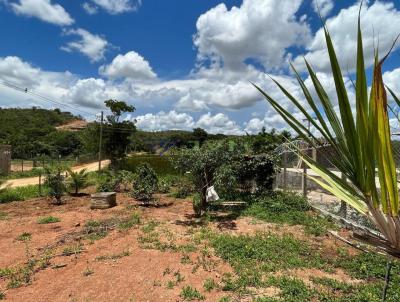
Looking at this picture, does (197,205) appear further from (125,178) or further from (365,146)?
(365,146)

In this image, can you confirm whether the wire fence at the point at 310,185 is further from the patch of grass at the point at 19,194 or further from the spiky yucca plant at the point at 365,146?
the patch of grass at the point at 19,194

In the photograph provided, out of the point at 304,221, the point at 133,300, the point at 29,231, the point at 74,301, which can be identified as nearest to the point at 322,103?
the point at 133,300

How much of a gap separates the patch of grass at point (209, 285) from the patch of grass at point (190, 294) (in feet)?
0.56

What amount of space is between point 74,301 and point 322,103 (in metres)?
4.70

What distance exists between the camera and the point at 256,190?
13266 mm

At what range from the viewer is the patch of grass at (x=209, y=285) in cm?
506

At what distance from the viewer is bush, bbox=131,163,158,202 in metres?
12.4

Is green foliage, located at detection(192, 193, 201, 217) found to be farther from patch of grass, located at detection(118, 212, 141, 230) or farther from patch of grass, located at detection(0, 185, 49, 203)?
patch of grass, located at detection(0, 185, 49, 203)

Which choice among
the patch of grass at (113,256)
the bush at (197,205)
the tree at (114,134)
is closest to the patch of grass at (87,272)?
the patch of grass at (113,256)

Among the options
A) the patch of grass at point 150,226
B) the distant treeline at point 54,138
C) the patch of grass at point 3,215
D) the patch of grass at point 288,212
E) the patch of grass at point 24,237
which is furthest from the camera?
the distant treeline at point 54,138

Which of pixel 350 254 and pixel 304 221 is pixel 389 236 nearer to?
pixel 350 254

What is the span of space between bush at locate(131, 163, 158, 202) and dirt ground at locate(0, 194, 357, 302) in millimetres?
1722

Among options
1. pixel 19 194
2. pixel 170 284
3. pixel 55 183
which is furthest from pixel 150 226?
pixel 19 194

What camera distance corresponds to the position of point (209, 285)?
5.14m
